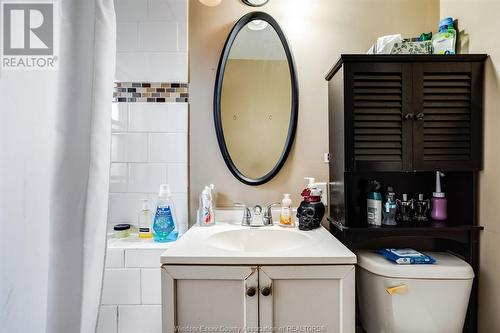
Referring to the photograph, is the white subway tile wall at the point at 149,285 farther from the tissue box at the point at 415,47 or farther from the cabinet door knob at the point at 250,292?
the tissue box at the point at 415,47

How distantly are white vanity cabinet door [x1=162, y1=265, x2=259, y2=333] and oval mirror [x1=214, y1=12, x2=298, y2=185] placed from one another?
0.56 meters

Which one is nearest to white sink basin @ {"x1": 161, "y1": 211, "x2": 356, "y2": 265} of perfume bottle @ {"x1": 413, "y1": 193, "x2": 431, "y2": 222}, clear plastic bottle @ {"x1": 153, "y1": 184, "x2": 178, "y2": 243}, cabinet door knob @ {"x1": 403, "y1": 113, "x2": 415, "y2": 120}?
clear plastic bottle @ {"x1": 153, "y1": 184, "x2": 178, "y2": 243}

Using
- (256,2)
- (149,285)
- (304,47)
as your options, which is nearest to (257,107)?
(304,47)

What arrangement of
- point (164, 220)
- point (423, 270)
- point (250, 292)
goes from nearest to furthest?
point (250, 292) < point (423, 270) < point (164, 220)

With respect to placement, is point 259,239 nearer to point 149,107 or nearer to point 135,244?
point 135,244

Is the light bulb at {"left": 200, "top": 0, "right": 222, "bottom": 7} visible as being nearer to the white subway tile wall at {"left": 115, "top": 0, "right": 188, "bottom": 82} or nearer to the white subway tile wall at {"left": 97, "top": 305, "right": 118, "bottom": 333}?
the white subway tile wall at {"left": 115, "top": 0, "right": 188, "bottom": 82}

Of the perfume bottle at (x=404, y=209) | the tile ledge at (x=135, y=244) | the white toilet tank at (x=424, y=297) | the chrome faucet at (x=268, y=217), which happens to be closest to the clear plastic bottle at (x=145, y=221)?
the tile ledge at (x=135, y=244)

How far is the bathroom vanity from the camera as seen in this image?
0.93m

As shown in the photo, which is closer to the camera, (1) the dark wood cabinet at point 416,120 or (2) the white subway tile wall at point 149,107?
(1) the dark wood cabinet at point 416,120

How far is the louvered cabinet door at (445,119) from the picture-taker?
43.8 inches

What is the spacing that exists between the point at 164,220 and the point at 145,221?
4.9 inches

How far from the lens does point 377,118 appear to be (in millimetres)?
1118

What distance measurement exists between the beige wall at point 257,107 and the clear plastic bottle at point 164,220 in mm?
388

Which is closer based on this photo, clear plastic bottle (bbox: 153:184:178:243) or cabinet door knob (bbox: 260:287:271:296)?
cabinet door knob (bbox: 260:287:271:296)
